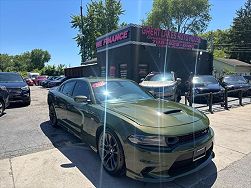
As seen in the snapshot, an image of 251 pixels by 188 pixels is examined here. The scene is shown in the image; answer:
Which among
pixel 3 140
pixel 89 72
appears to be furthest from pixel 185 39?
pixel 3 140

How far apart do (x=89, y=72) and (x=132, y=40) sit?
1027 centimetres

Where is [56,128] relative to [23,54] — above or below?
below

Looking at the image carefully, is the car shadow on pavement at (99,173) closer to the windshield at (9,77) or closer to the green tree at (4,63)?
the windshield at (9,77)

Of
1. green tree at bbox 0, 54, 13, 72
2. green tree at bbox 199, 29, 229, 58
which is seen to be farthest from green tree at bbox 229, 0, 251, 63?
green tree at bbox 0, 54, 13, 72

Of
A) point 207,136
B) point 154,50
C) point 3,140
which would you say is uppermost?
point 154,50

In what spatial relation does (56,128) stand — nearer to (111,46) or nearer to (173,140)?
(173,140)

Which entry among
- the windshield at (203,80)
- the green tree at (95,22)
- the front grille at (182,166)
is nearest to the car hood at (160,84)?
the windshield at (203,80)

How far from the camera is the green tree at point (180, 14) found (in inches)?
1678

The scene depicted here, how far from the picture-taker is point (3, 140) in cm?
552

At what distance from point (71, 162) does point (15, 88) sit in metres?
7.60

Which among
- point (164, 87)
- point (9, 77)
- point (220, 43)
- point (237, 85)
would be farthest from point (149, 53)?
point (220, 43)

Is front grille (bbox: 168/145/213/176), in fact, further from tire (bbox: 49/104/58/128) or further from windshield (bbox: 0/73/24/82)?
windshield (bbox: 0/73/24/82)

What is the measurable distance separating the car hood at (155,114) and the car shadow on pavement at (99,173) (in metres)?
0.83

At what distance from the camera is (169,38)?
1841 cm
